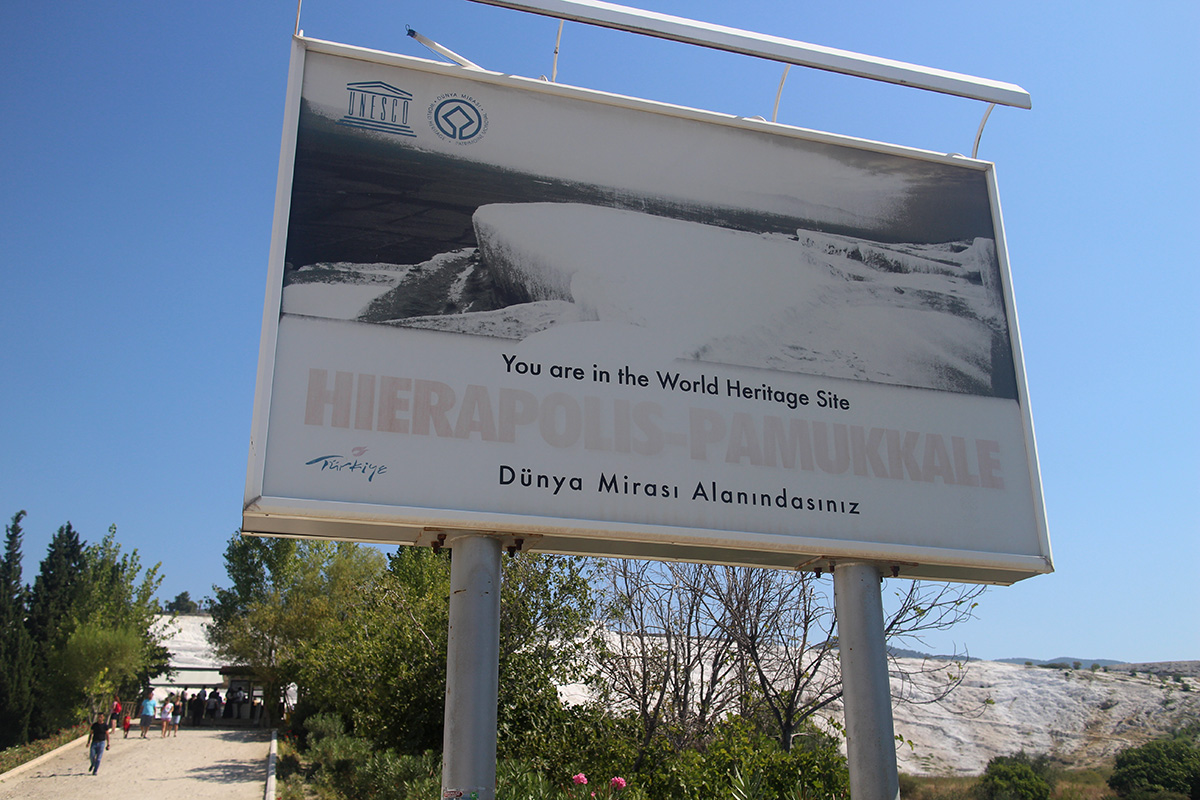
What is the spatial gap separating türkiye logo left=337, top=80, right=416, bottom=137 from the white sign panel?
0.05 feet

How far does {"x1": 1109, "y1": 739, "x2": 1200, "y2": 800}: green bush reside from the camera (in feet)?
64.3

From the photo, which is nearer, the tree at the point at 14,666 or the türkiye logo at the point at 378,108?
the türkiye logo at the point at 378,108

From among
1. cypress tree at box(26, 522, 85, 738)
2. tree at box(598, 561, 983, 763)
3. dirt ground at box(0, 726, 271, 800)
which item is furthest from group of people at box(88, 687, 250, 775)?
tree at box(598, 561, 983, 763)

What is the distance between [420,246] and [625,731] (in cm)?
890

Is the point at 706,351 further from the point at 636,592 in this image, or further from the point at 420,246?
the point at 636,592

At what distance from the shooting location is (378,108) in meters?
5.03

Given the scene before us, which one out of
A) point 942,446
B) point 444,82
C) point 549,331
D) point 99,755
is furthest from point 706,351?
point 99,755

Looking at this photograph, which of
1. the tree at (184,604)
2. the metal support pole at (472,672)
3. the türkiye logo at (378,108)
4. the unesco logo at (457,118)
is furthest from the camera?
the tree at (184,604)

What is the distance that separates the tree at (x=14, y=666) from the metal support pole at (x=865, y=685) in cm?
3537

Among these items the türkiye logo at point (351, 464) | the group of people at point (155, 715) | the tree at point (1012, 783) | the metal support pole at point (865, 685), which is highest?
the türkiye logo at point (351, 464)

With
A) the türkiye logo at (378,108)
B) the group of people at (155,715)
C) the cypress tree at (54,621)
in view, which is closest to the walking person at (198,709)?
the group of people at (155,715)

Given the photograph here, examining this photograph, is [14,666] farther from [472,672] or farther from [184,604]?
[184,604]

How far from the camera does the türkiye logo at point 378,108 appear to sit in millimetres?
4977

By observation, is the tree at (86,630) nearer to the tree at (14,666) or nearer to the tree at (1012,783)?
the tree at (14,666)
